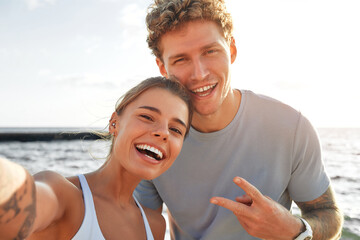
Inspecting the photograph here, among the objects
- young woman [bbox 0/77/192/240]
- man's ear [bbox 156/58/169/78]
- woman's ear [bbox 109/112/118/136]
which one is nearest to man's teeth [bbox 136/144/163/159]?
young woman [bbox 0/77/192/240]

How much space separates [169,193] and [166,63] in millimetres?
1329

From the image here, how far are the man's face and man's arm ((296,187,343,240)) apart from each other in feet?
4.40

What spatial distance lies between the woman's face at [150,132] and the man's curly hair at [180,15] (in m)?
0.84

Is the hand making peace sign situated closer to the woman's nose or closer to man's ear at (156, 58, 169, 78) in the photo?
the woman's nose

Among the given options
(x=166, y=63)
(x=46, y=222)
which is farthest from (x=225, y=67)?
(x=46, y=222)

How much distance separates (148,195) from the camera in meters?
3.43

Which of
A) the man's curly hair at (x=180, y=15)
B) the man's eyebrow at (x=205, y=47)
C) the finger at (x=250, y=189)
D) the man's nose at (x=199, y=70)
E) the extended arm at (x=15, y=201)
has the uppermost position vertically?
the man's curly hair at (x=180, y=15)

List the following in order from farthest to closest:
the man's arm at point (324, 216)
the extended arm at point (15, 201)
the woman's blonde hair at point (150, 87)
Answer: the man's arm at point (324, 216) < the woman's blonde hair at point (150, 87) < the extended arm at point (15, 201)

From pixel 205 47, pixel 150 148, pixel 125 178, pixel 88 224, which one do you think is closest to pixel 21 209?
pixel 88 224

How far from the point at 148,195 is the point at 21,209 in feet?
7.26

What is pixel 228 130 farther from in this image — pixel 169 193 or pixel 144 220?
pixel 144 220

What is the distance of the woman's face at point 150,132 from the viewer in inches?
91.8

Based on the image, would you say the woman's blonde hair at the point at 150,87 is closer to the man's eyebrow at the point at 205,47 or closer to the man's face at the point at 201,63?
the man's face at the point at 201,63

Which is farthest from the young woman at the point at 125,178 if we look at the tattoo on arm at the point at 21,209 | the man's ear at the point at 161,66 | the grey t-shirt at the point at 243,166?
the man's ear at the point at 161,66
